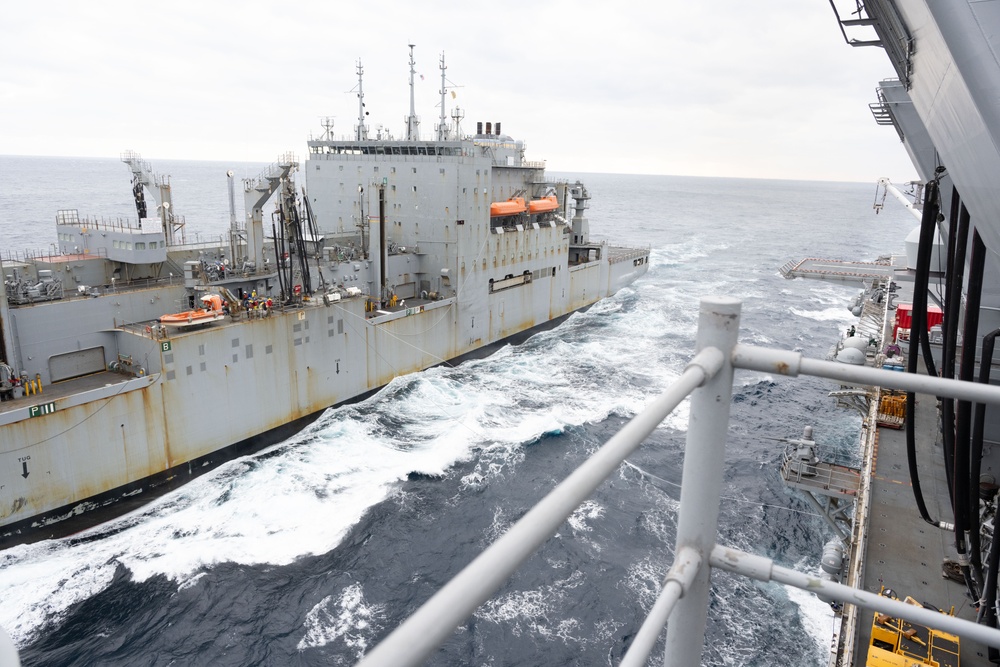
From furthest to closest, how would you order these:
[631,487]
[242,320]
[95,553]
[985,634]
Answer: [242,320] < [631,487] < [95,553] < [985,634]

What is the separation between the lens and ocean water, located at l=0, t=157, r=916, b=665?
1500cm

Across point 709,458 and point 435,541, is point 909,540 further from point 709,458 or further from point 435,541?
point 709,458

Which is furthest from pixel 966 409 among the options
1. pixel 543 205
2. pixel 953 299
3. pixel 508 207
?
pixel 543 205

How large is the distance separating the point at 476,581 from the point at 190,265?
2523cm

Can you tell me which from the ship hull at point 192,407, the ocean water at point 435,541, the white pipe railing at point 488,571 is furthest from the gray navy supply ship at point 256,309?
the white pipe railing at point 488,571

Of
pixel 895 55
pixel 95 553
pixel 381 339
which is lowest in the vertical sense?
pixel 95 553

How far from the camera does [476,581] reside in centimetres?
124

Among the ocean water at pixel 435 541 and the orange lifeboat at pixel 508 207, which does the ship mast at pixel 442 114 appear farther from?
the ocean water at pixel 435 541

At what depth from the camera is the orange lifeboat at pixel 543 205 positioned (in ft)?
134

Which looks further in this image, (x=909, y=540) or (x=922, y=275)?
(x=909, y=540)

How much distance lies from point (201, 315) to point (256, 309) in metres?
2.52

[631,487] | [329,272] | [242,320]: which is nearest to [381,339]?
[329,272]

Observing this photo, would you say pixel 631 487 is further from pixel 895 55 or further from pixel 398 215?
pixel 398 215

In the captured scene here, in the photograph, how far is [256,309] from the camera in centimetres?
2452
